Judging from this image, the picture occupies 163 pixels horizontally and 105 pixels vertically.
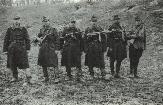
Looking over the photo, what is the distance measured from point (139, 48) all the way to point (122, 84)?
1.94m

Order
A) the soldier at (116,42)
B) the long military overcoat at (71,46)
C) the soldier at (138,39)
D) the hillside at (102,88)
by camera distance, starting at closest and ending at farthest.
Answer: the hillside at (102,88), the long military overcoat at (71,46), the soldier at (116,42), the soldier at (138,39)

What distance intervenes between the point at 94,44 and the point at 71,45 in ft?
2.62

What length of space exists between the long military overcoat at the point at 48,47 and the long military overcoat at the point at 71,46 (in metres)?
0.37

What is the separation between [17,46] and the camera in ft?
37.7

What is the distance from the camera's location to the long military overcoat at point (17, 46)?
1148 cm

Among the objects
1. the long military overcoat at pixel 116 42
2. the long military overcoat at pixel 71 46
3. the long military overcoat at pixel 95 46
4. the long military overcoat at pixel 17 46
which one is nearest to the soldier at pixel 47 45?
the long military overcoat at pixel 71 46

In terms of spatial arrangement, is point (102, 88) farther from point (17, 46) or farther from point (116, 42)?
point (17, 46)

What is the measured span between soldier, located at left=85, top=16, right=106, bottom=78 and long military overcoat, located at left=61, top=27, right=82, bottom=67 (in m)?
0.32

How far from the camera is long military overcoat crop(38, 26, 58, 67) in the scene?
11.5m

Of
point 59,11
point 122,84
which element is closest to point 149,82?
point 122,84

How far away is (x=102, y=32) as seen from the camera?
39.1ft

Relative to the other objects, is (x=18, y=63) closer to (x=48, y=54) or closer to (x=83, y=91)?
(x=48, y=54)

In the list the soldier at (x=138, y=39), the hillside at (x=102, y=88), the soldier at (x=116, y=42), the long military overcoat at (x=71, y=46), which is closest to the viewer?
the hillside at (x=102, y=88)

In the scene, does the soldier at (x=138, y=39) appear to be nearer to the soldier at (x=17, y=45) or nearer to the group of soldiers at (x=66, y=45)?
the group of soldiers at (x=66, y=45)
